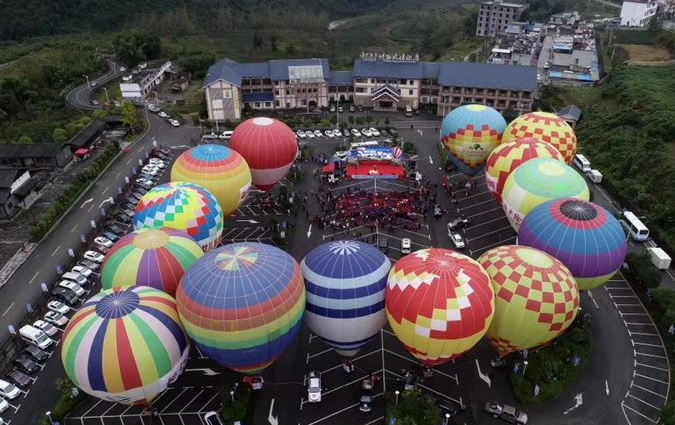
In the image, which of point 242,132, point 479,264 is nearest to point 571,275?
point 479,264

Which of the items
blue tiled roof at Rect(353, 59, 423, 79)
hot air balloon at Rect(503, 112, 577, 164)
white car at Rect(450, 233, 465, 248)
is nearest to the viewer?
white car at Rect(450, 233, 465, 248)

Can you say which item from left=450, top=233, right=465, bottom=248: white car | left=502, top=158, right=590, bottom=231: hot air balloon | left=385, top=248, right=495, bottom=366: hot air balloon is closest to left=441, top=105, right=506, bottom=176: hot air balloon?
left=450, top=233, right=465, bottom=248: white car

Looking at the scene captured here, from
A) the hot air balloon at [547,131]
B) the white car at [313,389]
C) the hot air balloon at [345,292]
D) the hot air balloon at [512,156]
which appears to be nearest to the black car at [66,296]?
the hot air balloon at [345,292]

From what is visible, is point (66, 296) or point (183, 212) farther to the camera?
point (66, 296)

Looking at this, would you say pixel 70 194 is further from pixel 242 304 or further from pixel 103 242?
pixel 242 304

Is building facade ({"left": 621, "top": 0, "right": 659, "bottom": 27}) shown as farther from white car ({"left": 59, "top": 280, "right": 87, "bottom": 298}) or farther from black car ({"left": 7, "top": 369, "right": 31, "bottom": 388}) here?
black car ({"left": 7, "top": 369, "right": 31, "bottom": 388})

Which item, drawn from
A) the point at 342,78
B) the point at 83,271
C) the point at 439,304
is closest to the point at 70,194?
the point at 83,271
